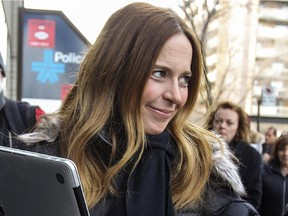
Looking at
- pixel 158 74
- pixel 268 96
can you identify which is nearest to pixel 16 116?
pixel 158 74

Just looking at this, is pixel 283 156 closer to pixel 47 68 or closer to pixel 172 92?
pixel 47 68

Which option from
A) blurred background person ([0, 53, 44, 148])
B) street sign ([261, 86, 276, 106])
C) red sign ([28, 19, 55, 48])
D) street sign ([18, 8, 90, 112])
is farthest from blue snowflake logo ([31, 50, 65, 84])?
street sign ([261, 86, 276, 106])

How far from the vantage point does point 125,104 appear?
1.80 meters

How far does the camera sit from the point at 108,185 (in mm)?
1747

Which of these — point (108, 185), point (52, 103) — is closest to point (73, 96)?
point (108, 185)

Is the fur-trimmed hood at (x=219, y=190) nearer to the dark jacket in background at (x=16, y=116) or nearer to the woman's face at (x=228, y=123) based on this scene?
the dark jacket in background at (x=16, y=116)

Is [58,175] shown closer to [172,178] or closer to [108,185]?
[108,185]

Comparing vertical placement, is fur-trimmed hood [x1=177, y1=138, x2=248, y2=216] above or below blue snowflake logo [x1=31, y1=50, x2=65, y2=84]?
below

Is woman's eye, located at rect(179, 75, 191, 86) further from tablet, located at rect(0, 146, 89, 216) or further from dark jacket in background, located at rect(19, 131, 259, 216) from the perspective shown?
tablet, located at rect(0, 146, 89, 216)

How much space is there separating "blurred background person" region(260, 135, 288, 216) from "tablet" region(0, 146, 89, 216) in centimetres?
372

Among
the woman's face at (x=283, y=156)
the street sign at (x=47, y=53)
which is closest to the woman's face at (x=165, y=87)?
the woman's face at (x=283, y=156)

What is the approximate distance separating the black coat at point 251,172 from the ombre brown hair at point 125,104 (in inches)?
107

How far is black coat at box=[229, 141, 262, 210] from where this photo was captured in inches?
178

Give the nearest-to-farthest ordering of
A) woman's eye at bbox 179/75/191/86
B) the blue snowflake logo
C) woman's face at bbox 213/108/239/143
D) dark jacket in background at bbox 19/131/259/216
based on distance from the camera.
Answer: dark jacket in background at bbox 19/131/259/216 < woman's eye at bbox 179/75/191/86 < woman's face at bbox 213/108/239/143 < the blue snowflake logo
